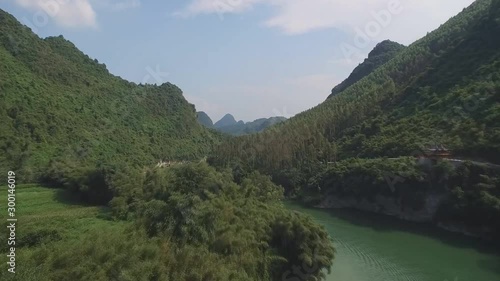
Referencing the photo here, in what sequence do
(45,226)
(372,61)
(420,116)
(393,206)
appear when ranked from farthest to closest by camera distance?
(372,61)
(420,116)
(393,206)
(45,226)

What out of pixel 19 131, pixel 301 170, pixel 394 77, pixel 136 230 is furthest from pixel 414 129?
pixel 19 131

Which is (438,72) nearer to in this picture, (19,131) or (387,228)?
(387,228)

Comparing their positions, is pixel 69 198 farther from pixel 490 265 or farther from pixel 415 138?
pixel 415 138

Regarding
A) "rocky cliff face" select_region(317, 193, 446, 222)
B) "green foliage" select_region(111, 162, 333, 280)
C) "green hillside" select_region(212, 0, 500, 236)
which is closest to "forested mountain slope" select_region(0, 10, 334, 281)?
"green foliage" select_region(111, 162, 333, 280)

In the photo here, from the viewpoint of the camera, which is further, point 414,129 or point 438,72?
point 438,72

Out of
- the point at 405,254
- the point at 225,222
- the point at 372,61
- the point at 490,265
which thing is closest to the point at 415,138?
the point at 405,254

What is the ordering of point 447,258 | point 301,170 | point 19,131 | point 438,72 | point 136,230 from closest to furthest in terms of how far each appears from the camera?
1. point 136,230
2. point 447,258
3. point 19,131
4. point 301,170
5. point 438,72

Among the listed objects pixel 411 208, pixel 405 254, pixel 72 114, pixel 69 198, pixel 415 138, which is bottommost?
pixel 405 254
